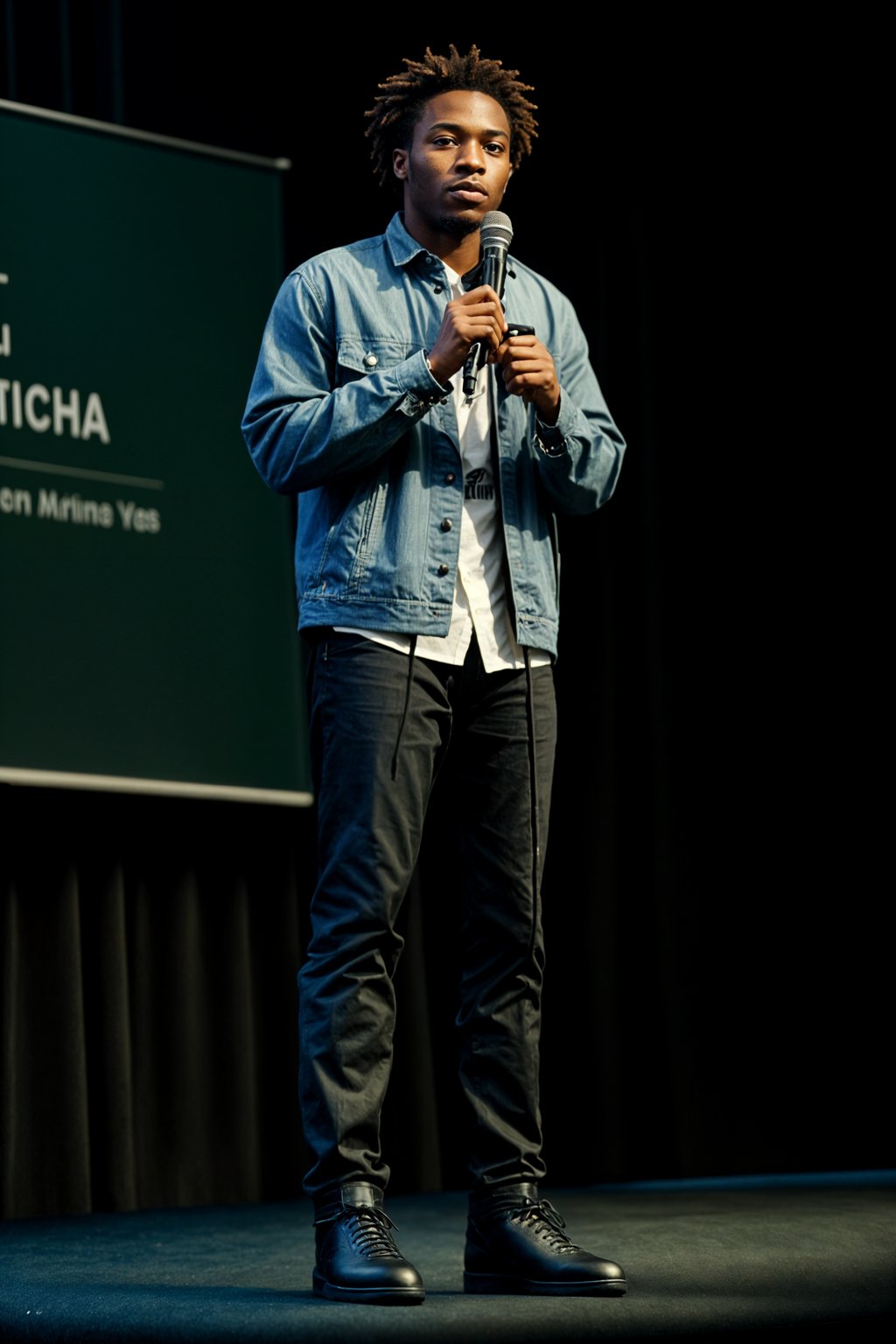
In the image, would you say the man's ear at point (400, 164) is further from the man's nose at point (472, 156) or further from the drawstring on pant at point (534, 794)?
the drawstring on pant at point (534, 794)

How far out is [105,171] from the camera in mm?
3205

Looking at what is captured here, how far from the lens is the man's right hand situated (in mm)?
1826

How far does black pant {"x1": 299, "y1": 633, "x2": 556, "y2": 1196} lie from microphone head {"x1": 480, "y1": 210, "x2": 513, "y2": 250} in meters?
0.47

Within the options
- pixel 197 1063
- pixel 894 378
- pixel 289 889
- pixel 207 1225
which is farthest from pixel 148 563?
pixel 894 378

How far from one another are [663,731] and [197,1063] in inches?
48.7

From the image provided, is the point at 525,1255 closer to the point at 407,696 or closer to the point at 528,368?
the point at 407,696

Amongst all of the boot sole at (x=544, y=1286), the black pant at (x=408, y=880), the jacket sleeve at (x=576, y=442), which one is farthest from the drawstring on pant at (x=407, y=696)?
the boot sole at (x=544, y=1286)

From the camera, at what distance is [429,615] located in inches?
75.3

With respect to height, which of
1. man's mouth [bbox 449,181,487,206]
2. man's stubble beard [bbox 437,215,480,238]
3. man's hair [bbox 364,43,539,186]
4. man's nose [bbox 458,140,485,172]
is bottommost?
man's stubble beard [bbox 437,215,480,238]

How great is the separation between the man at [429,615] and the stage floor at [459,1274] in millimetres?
125

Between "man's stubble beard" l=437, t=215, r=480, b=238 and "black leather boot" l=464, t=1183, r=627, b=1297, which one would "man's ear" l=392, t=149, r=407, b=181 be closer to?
"man's stubble beard" l=437, t=215, r=480, b=238

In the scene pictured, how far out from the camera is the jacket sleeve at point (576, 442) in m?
1.97

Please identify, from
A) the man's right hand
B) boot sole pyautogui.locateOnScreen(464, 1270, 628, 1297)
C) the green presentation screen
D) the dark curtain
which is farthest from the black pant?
the dark curtain

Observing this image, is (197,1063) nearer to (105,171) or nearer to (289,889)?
(289,889)
